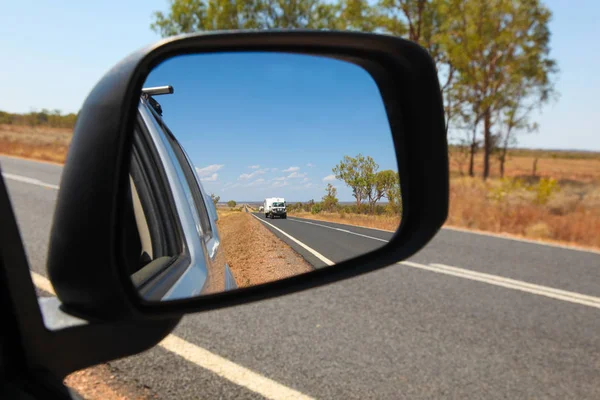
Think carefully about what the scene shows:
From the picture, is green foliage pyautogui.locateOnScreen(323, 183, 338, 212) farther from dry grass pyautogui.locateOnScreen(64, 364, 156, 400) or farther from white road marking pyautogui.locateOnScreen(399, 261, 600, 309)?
white road marking pyautogui.locateOnScreen(399, 261, 600, 309)

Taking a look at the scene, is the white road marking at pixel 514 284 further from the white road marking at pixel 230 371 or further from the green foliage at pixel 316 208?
the green foliage at pixel 316 208

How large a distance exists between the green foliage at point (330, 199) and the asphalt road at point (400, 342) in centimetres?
20

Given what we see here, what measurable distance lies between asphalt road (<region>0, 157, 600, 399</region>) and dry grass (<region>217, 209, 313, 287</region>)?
0.30 m

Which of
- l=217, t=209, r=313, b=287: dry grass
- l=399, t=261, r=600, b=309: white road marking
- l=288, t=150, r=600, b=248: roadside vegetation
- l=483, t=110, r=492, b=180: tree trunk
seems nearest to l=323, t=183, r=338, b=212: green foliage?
l=288, t=150, r=600, b=248: roadside vegetation

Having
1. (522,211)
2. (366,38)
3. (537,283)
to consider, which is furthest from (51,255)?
(522,211)

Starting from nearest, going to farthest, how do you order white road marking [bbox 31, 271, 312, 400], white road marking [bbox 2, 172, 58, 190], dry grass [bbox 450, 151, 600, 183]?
white road marking [bbox 31, 271, 312, 400], white road marking [bbox 2, 172, 58, 190], dry grass [bbox 450, 151, 600, 183]

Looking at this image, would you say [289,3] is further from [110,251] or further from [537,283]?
[110,251]

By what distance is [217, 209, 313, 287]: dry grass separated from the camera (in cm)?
115

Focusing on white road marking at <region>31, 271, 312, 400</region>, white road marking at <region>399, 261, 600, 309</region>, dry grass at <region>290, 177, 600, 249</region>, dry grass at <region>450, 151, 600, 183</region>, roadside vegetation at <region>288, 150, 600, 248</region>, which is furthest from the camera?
dry grass at <region>450, 151, 600, 183</region>

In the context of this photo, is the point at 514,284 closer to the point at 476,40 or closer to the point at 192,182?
the point at 192,182

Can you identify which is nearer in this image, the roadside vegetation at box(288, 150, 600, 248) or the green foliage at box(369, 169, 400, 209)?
the roadside vegetation at box(288, 150, 600, 248)

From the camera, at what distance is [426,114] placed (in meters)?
1.44

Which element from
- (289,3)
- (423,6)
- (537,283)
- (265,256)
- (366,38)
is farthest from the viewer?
(289,3)

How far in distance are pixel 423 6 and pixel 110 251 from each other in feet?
83.4
